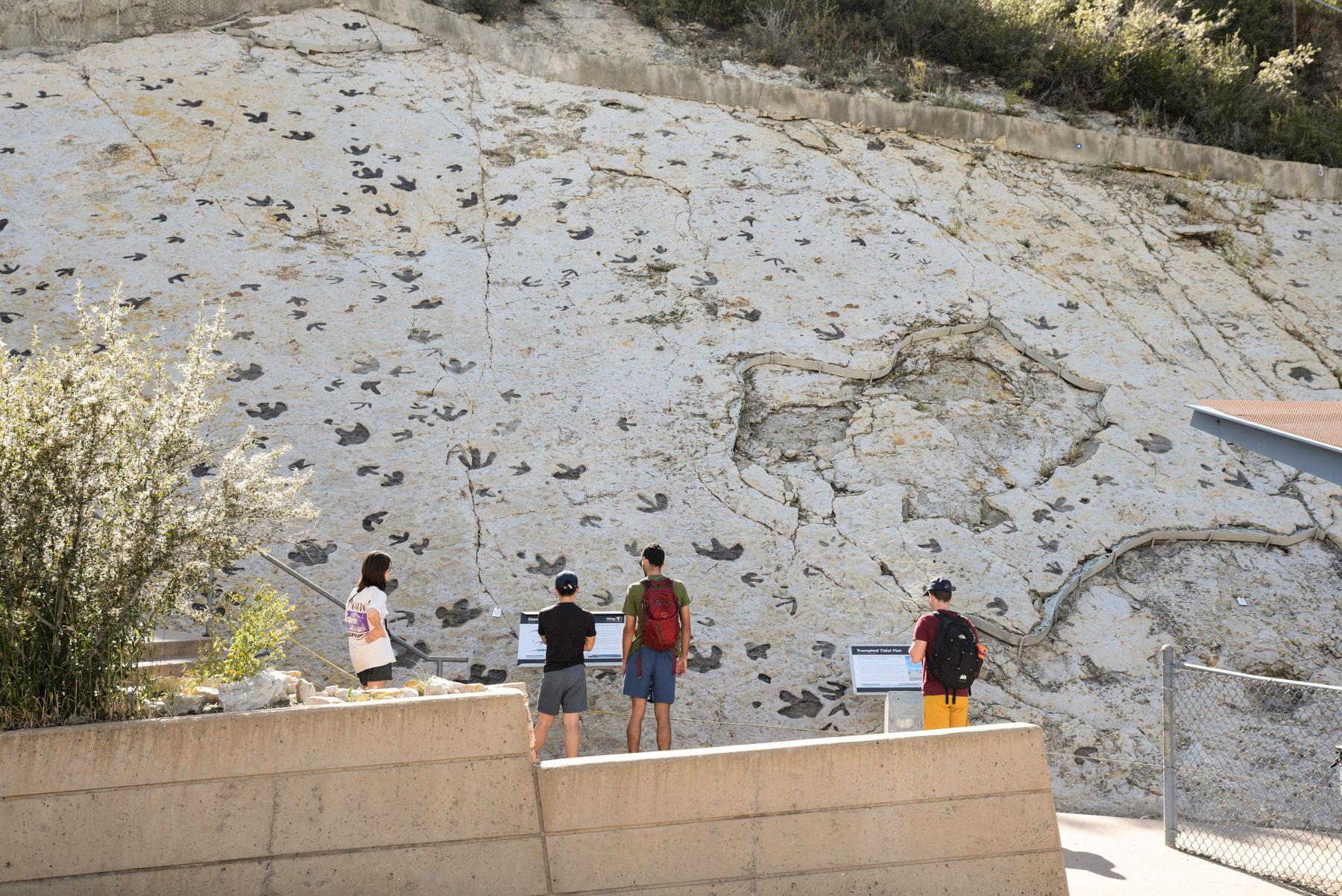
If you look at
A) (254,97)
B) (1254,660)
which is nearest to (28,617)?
(1254,660)

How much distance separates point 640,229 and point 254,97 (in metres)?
4.00

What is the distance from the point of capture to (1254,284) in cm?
1094

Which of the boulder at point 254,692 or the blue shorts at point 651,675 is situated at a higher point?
the boulder at point 254,692

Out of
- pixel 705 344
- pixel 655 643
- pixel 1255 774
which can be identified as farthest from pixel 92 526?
pixel 1255 774

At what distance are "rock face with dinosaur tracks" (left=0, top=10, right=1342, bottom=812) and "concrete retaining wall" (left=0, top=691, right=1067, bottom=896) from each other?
2354 millimetres

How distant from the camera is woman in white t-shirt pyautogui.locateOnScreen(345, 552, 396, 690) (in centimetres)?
586

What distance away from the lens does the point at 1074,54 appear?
13.5 m

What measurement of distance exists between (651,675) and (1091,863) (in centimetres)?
232

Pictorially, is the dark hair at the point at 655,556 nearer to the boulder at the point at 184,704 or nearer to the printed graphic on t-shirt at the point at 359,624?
the printed graphic on t-shirt at the point at 359,624

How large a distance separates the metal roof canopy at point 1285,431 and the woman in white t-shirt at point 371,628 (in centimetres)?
397

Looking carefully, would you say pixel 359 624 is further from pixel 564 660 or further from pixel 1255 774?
pixel 1255 774

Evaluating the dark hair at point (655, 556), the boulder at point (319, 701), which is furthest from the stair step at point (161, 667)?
the dark hair at point (655, 556)

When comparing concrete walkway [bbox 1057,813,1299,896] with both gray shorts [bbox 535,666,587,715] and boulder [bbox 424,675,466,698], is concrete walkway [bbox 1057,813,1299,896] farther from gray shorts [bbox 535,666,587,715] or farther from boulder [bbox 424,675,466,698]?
boulder [bbox 424,675,466,698]

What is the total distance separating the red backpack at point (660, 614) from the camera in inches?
245
